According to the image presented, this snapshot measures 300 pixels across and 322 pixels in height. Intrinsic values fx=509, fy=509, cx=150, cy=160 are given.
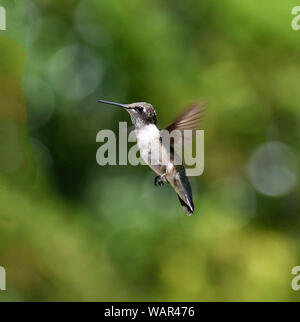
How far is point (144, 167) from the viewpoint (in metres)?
3.01

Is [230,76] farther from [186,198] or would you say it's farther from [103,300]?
[186,198]

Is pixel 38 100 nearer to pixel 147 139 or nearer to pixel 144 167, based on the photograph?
pixel 144 167

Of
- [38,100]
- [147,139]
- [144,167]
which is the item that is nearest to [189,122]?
[147,139]

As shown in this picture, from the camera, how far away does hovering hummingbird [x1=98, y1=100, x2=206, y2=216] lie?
3.83ft

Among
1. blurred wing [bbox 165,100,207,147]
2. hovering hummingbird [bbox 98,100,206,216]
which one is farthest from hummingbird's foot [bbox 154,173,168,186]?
blurred wing [bbox 165,100,207,147]

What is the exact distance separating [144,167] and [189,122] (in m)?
1.83

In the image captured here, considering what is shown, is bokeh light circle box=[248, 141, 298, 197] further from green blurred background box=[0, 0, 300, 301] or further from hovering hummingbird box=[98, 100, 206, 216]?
hovering hummingbird box=[98, 100, 206, 216]

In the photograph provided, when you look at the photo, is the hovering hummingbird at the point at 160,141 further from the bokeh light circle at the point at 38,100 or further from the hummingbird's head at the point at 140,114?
→ the bokeh light circle at the point at 38,100

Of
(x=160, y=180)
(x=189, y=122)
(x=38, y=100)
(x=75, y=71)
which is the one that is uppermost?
(x=75, y=71)

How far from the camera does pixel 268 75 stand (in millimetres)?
3082

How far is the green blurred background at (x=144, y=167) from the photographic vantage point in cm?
285

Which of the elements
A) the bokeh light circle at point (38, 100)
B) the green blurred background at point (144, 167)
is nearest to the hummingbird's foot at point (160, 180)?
the green blurred background at point (144, 167)

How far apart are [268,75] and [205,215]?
0.94 meters
